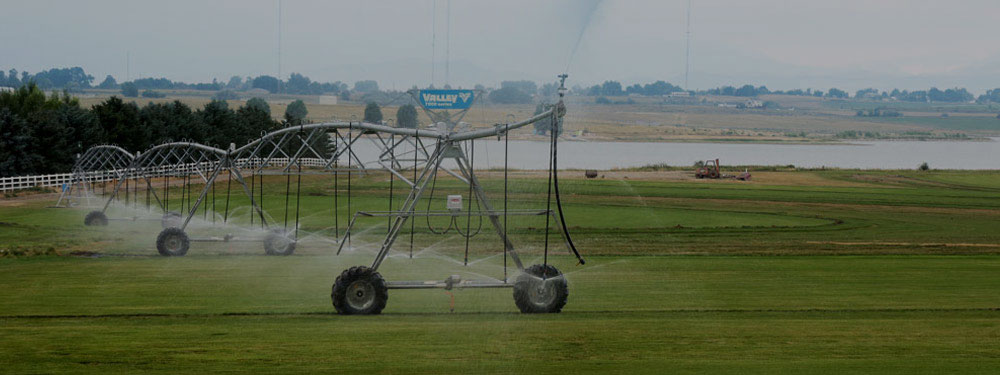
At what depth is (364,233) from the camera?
4588cm

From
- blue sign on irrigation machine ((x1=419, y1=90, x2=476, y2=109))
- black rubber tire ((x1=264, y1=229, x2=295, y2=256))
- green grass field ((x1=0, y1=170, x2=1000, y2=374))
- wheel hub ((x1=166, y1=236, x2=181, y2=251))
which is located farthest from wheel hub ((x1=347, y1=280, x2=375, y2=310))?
wheel hub ((x1=166, y1=236, x2=181, y2=251))

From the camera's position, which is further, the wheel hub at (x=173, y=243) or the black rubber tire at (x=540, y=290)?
the wheel hub at (x=173, y=243)

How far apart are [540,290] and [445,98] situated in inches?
374

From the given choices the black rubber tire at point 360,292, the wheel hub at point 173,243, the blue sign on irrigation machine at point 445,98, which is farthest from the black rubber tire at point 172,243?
the black rubber tire at point 360,292

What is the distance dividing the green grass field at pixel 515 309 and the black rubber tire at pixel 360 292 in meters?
0.44

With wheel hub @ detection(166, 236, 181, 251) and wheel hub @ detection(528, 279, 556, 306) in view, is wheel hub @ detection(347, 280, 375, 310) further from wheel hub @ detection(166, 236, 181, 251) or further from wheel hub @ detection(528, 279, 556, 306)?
wheel hub @ detection(166, 236, 181, 251)

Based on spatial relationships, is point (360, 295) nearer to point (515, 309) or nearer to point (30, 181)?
point (515, 309)

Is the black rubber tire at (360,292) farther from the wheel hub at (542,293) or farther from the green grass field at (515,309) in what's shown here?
the wheel hub at (542,293)

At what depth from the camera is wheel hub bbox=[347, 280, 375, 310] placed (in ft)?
76.7

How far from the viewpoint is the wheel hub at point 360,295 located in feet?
76.7

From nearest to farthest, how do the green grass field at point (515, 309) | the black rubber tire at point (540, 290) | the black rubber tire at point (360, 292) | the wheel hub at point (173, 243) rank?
the green grass field at point (515, 309) → the black rubber tire at point (540, 290) → the black rubber tire at point (360, 292) → the wheel hub at point (173, 243)

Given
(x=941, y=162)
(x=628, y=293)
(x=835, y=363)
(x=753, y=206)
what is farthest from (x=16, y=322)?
(x=941, y=162)

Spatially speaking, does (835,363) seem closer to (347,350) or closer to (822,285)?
(347,350)

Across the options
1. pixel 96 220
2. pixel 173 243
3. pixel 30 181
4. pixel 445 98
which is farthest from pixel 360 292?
pixel 30 181
